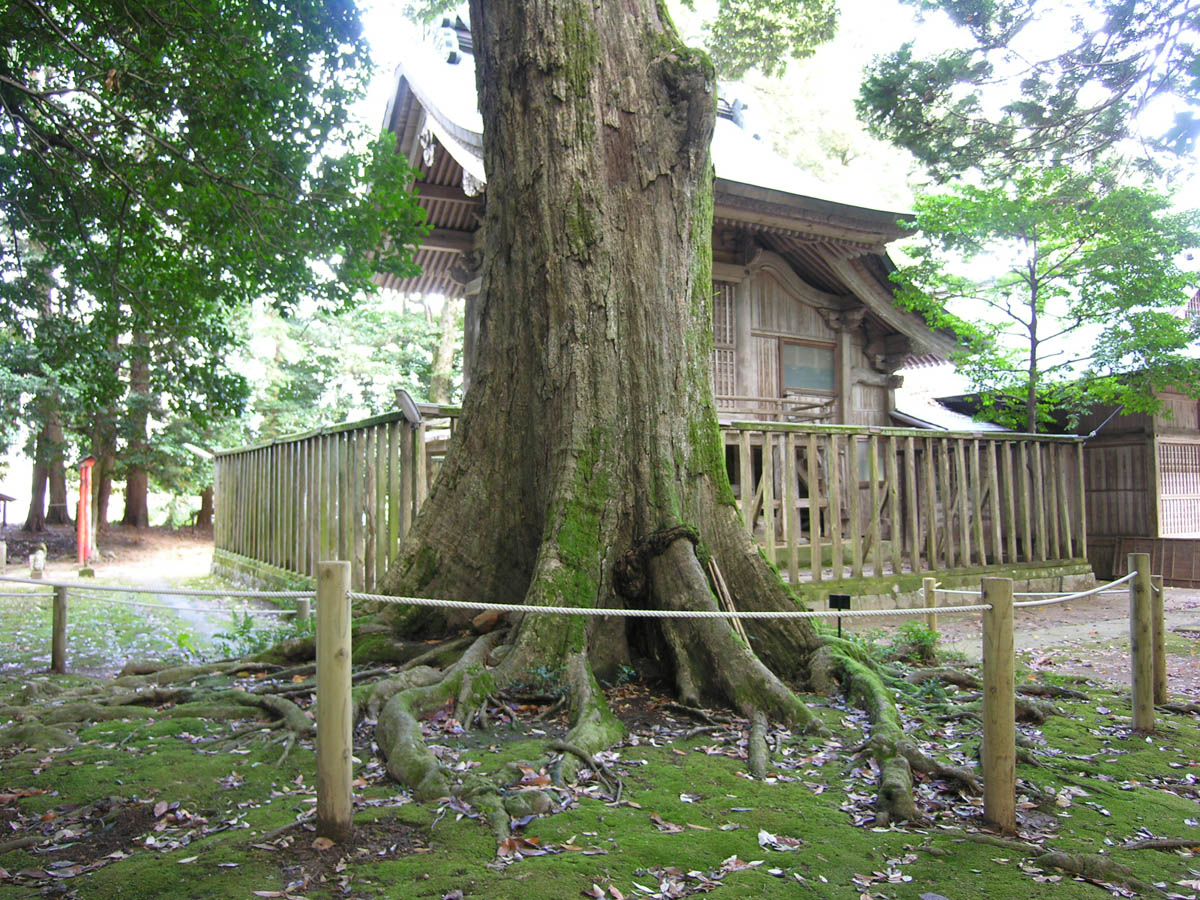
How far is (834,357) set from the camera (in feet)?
44.9

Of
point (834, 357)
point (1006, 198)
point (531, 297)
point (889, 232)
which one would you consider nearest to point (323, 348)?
point (834, 357)

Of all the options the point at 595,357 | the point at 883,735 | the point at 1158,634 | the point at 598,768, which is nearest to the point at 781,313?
the point at 595,357

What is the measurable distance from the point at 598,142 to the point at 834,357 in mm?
9184

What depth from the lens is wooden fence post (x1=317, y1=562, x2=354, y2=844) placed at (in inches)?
109

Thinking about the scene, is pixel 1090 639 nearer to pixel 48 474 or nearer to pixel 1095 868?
pixel 1095 868

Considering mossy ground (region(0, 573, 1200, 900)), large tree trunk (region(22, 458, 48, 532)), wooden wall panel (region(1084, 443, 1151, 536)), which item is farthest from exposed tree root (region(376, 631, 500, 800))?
large tree trunk (region(22, 458, 48, 532))

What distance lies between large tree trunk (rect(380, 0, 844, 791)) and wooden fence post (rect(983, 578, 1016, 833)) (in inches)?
68.8

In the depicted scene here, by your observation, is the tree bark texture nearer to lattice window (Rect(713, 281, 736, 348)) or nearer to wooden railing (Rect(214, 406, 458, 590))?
wooden railing (Rect(214, 406, 458, 590))

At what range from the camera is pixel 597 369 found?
5117mm

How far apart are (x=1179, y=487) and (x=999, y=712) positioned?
13.9 metres

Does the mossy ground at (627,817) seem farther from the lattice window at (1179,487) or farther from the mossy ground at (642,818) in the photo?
the lattice window at (1179,487)

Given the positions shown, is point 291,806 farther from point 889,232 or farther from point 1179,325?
point 1179,325

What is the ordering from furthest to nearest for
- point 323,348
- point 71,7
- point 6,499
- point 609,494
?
point 323,348
point 6,499
point 71,7
point 609,494

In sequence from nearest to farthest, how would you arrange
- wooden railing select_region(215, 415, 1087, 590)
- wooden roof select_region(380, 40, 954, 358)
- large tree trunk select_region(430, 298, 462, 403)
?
wooden railing select_region(215, 415, 1087, 590) < wooden roof select_region(380, 40, 954, 358) < large tree trunk select_region(430, 298, 462, 403)
